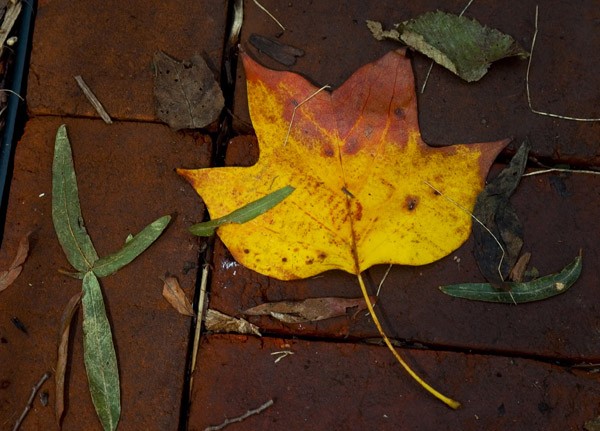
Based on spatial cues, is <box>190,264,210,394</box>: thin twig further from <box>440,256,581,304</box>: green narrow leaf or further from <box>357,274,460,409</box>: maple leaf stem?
<box>440,256,581,304</box>: green narrow leaf

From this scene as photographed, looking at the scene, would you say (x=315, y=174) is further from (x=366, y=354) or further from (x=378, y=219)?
(x=366, y=354)

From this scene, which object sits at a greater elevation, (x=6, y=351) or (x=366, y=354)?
(x=366, y=354)

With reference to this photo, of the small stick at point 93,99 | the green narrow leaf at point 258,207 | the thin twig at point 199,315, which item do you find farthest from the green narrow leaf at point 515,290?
the small stick at point 93,99

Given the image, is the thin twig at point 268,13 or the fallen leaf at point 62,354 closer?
the fallen leaf at point 62,354

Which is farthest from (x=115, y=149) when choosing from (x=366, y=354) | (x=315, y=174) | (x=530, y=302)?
(x=530, y=302)

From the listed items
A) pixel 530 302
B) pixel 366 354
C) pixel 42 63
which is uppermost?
pixel 42 63

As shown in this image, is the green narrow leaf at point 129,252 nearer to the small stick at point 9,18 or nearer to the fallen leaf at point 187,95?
the fallen leaf at point 187,95

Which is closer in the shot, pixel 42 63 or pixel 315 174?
pixel 315 174

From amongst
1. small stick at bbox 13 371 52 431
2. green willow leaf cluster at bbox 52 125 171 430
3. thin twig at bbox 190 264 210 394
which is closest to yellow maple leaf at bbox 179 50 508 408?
thin twig at bbox 190 264 210 394
